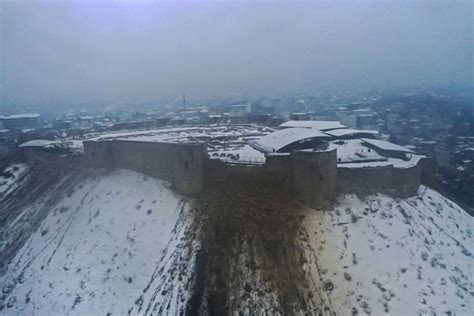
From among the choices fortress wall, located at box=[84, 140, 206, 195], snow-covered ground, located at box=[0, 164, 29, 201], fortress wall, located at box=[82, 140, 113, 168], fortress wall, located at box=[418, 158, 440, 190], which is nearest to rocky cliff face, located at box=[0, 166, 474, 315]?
fortress wall, located at box=[84, 140, 206, 195]

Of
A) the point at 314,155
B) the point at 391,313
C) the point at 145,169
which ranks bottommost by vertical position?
the point at 391,313

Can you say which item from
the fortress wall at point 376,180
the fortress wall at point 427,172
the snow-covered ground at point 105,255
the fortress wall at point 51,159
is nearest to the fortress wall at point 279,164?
the fortress wall at point 376,180

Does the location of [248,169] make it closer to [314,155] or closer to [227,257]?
[314,155]

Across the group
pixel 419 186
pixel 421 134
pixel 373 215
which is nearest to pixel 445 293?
pixel 373 215

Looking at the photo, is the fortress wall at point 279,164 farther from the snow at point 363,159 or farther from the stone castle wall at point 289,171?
the snow at point 363,159

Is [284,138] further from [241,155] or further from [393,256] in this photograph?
[393,256]

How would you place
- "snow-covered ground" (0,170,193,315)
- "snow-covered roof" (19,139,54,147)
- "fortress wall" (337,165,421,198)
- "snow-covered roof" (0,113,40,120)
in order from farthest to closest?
1. "snow-covered roof" (0,113,40,120)
2. "snow-covered roof" (19,139,54,147)
3. "fortress wall" (337,165,421,198)
4. "snow-covered ground" (0,170,193,315)

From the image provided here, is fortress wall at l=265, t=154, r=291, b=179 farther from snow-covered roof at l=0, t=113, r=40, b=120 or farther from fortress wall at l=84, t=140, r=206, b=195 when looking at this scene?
snow-covered roof at l=0, t=113, r=40, b=120
